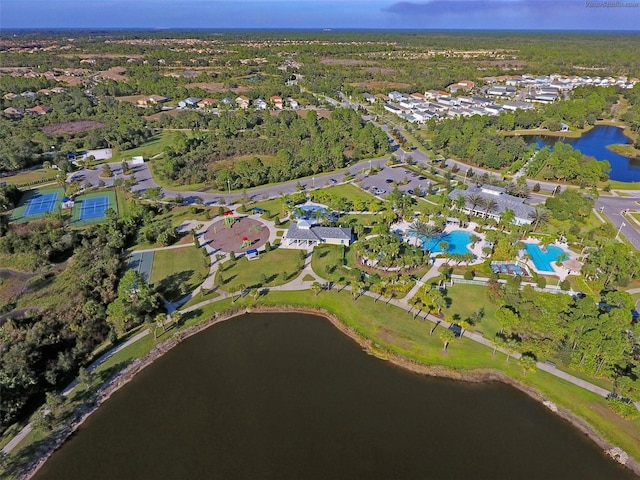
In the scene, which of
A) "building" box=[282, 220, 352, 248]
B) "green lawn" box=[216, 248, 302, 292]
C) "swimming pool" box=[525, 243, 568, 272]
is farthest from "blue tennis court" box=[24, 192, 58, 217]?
"swimming pool" box=[525, 243, 568, 272]

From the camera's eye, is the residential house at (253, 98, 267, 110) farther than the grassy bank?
Yes

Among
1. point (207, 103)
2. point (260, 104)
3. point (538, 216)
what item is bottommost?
point (538, 216)

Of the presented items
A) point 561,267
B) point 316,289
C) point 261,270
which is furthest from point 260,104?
point 561,267

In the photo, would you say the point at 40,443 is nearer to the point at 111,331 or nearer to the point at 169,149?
the point at 111,331

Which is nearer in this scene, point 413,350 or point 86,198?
point 413,350

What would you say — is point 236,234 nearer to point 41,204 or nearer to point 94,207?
point 94,207

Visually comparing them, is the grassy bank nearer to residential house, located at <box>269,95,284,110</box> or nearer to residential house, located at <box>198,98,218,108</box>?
residential house, located at <box>269,95,284,110</box>
